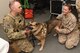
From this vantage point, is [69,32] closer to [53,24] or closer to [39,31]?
[53,24]

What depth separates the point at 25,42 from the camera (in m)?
2.46

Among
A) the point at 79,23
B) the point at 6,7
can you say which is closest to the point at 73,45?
the point at 79,23

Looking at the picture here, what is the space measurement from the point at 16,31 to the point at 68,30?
0.75 meters

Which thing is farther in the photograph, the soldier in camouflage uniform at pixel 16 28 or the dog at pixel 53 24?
the dog at pixel 53 24

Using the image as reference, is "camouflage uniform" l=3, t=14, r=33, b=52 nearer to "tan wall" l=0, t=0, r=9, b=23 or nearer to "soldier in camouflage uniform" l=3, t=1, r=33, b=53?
"soldier in camouflage uniform" l=3, t=1, r=33, b=53

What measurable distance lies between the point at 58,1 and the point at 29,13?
21.7 inches

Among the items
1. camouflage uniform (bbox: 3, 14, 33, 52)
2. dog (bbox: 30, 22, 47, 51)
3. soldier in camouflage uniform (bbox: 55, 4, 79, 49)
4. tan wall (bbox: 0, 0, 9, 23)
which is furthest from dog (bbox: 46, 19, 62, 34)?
tan wall (bbox: 0, 0, 9, 23)

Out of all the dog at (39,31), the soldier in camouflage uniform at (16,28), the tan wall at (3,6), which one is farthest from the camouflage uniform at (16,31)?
the tan wall at (3,6)

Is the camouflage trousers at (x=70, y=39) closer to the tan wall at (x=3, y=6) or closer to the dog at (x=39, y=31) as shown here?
the dog at (x=39, y=31)

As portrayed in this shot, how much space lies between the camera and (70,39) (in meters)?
2.63

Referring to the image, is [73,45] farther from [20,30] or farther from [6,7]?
[6,7]

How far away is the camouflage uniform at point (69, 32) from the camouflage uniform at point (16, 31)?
51cm

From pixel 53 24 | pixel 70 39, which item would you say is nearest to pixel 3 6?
pixel 53 24

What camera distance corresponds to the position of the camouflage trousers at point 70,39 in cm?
258
